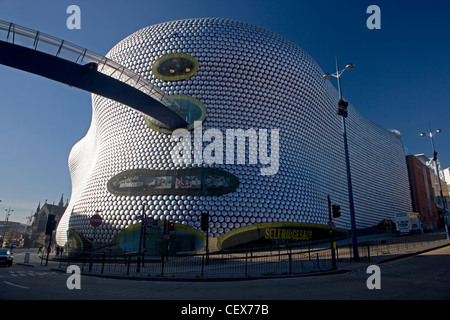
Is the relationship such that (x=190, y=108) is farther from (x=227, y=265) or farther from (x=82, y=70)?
(x=227, y=265)

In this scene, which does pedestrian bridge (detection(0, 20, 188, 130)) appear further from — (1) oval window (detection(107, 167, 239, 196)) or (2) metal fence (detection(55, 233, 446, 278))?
(2) metal fence (detection(55, 233, 446, 278))

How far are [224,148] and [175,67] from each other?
11.6m

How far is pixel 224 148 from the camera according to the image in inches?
1123

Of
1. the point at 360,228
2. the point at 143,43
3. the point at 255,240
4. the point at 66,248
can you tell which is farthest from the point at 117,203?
the point at 360,228

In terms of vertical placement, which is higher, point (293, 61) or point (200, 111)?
point (293, 61)

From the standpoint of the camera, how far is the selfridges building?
86.7ft

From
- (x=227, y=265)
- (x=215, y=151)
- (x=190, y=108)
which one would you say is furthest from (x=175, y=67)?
(x=227, y=265)

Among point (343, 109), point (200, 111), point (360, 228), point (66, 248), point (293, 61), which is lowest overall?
point (66, 248)

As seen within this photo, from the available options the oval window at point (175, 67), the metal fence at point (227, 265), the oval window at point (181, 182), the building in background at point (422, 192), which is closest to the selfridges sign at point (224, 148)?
the oval window at point (181, 182)
